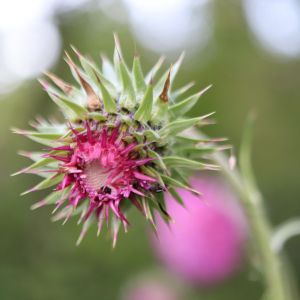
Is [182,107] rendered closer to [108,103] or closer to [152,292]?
[108,103]

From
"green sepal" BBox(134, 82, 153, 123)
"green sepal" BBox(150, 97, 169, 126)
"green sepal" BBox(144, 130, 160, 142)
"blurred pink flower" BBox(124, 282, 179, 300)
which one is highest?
"green sepal" BBox(150, 97, 169, 126)

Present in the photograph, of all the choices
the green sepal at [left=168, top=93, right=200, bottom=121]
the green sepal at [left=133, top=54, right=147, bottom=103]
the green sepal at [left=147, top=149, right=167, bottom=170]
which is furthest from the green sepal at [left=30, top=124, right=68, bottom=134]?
the green sepal at [left=168, top=93, right=200, bottom=121]

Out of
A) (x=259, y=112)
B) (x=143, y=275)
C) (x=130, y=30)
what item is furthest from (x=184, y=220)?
(x=130, y=30)

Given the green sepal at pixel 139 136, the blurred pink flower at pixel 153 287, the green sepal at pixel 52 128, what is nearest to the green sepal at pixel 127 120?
the green sepal at pixel 139 136

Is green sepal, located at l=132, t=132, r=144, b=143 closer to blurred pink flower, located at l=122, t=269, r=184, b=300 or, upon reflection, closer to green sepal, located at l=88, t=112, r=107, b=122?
green sepal, located at l=88, t=112, r=107, b=122

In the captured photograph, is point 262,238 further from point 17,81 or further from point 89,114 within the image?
point 17,81

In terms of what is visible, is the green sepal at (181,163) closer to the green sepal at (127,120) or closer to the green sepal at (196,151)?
the green sepal at (196,151)
